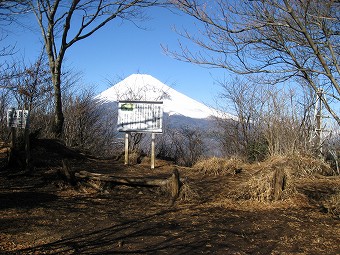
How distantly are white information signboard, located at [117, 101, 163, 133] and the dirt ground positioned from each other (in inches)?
119

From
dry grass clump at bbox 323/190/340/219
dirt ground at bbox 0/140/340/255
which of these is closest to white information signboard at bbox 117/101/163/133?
dirt ground at bbox 0/140/340/255

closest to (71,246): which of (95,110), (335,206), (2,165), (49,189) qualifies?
(49,189)

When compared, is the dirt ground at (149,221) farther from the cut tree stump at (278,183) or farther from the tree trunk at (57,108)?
the tree trunk at (57,108)

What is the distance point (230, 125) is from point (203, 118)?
471 cm

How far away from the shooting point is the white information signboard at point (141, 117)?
1098 centimetres

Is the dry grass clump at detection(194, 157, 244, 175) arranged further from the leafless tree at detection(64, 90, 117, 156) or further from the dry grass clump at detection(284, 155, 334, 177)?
the leafless tree at detection(64, 90, 117, 156)

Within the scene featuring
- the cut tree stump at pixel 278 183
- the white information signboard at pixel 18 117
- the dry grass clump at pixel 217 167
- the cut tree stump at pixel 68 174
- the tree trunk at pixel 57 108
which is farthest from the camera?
the tree trunk at pixel 57 108

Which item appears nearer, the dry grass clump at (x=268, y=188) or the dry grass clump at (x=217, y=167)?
the dry grass clump at (x=268, y=188)

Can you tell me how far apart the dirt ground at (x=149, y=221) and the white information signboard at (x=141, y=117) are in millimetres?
3028

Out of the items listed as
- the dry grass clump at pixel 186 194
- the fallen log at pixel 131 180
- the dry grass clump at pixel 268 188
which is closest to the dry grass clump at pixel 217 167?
the dry grass clump at pixel 268 188

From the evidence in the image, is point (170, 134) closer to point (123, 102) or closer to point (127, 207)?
point (123, 102)

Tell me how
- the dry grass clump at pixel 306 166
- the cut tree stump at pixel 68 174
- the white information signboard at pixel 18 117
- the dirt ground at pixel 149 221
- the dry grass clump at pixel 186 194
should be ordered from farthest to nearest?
1. the dry grass clump at pixel 306 166
2. the white information signboard at pixel 18 117
3. the cut tree stump at pixel 68 174
4. the dry grass clump at pixel 186 194
5. the dirt ground at pixel 149 221

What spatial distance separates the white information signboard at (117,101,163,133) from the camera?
36.0 feet

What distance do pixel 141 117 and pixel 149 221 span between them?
5756mm
